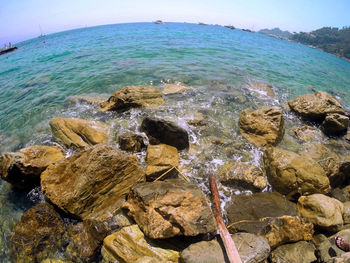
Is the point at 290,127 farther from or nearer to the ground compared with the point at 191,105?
nearer to the ground

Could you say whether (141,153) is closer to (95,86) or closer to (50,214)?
(50,214)

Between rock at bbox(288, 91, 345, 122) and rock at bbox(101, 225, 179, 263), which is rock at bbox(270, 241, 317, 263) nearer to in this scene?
rock at bbox(101, 225, 179, 263)

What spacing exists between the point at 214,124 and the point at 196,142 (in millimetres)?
1683

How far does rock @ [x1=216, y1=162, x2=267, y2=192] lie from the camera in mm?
4801

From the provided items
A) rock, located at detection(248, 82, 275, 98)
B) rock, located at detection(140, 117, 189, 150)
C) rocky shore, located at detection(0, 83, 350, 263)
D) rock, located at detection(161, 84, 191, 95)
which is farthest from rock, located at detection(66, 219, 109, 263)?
rock, located at detection(248, 82, 275, 98)

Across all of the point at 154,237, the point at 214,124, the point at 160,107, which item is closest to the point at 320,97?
the point at 214,124

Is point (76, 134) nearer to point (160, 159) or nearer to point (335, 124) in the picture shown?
point (160, 159)

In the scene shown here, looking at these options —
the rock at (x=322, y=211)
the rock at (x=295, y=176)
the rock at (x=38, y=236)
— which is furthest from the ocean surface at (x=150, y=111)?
the rock at (x=322, y=211)

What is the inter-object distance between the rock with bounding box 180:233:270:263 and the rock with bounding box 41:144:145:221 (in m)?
1.99

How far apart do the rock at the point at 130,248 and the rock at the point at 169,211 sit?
199mm

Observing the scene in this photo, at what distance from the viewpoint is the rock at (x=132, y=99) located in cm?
831

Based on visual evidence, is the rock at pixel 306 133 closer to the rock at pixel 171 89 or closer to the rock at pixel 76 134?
the rock at pixel 171 89

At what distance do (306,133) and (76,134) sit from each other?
9.42m

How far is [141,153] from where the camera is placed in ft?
19.4
